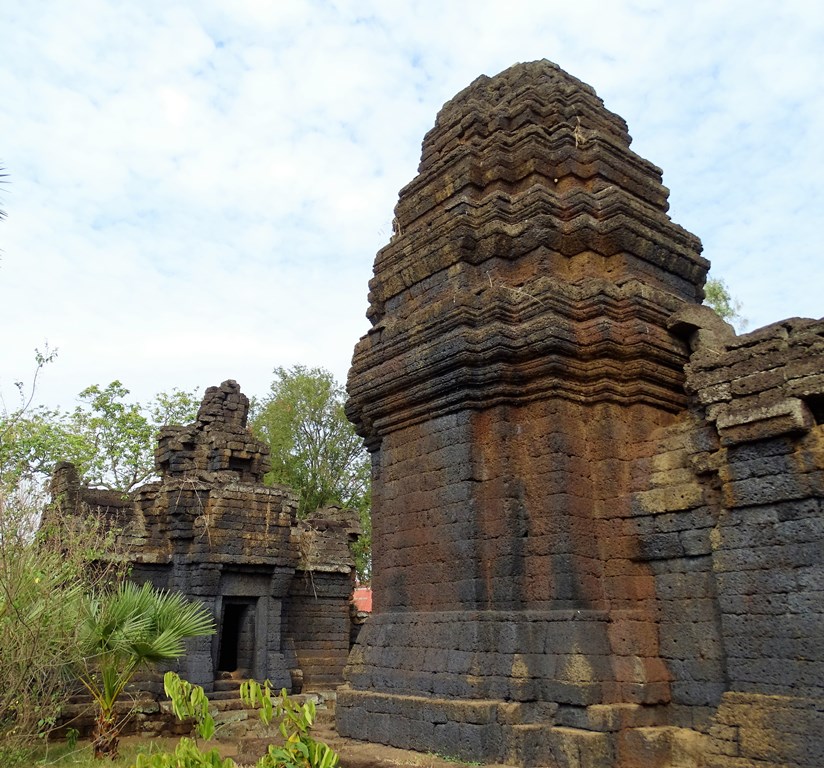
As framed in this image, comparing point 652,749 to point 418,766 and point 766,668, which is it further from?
point 418,766

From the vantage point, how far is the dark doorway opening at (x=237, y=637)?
1614 centimetres

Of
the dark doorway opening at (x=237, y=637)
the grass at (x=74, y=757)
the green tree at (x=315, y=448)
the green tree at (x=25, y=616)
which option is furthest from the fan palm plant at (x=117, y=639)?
the green tree at (x=315, y=448)

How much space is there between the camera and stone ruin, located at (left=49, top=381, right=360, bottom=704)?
51.7 ft

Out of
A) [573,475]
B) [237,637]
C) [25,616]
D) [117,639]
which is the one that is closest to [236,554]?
[237,637]

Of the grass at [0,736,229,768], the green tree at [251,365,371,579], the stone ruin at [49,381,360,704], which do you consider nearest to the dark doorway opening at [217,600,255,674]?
the stone ruin at [49,381,360,704]

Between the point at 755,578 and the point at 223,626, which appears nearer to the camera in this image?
the point at 755,578

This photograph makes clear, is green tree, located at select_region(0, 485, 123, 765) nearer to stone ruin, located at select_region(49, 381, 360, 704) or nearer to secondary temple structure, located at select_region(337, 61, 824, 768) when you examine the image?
secondary temple structure, located at select_region(337, 61, 824, 768)

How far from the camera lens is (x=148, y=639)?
974 centimetres

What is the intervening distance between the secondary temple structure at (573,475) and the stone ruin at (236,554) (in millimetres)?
8005

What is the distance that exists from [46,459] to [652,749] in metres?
28.1

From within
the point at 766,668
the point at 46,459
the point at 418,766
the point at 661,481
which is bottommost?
the point at 418,766

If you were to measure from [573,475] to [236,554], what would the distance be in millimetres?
10548

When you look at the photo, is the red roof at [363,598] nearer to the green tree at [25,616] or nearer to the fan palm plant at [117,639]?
the fan palm plant at [117,639]

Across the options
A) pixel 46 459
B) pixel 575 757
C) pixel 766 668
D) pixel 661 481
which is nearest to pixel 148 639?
pixel 575 757
